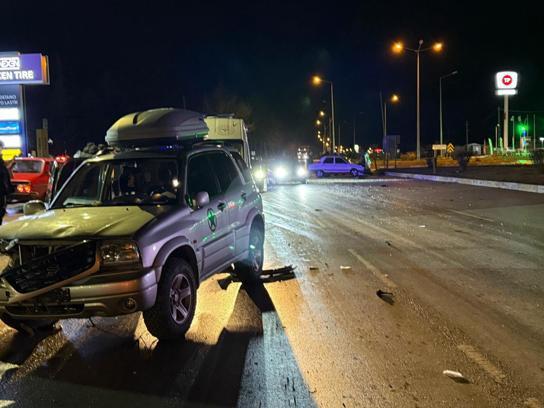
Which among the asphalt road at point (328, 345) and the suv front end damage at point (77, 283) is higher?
the suv front end damage at point (77, 283)

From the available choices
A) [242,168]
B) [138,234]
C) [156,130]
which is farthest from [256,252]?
[138,234]

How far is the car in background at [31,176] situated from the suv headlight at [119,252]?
50.0 ft

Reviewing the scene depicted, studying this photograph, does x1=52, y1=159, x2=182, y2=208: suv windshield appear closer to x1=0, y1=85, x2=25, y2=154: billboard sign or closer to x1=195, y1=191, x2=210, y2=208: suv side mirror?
x1=195, y1=191, x2=210, y2=208: suv side mirror

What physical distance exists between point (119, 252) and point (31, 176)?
16.5 meters

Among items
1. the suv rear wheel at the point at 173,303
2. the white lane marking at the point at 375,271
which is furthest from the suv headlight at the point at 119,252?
the white lane marking at the point at 375,271

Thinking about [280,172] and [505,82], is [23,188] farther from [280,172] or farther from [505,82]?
[505,82]

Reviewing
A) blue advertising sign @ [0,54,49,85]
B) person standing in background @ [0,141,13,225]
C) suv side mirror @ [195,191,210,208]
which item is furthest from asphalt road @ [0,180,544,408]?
blue advertising sign @ [0,54,49,85]

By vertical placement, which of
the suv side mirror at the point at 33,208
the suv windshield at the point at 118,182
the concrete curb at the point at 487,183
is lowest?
the concrete curb at the point at 487,183

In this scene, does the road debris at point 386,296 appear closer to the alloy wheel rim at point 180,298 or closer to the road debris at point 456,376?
the road debris at point 456,376

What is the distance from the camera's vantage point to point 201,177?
22.4ft

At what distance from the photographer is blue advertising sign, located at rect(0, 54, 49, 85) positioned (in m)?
37.3

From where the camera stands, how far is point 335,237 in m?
12.3

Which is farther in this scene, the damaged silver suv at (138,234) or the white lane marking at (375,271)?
the white lane marking at (375,271)

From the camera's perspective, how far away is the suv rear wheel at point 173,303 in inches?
214
